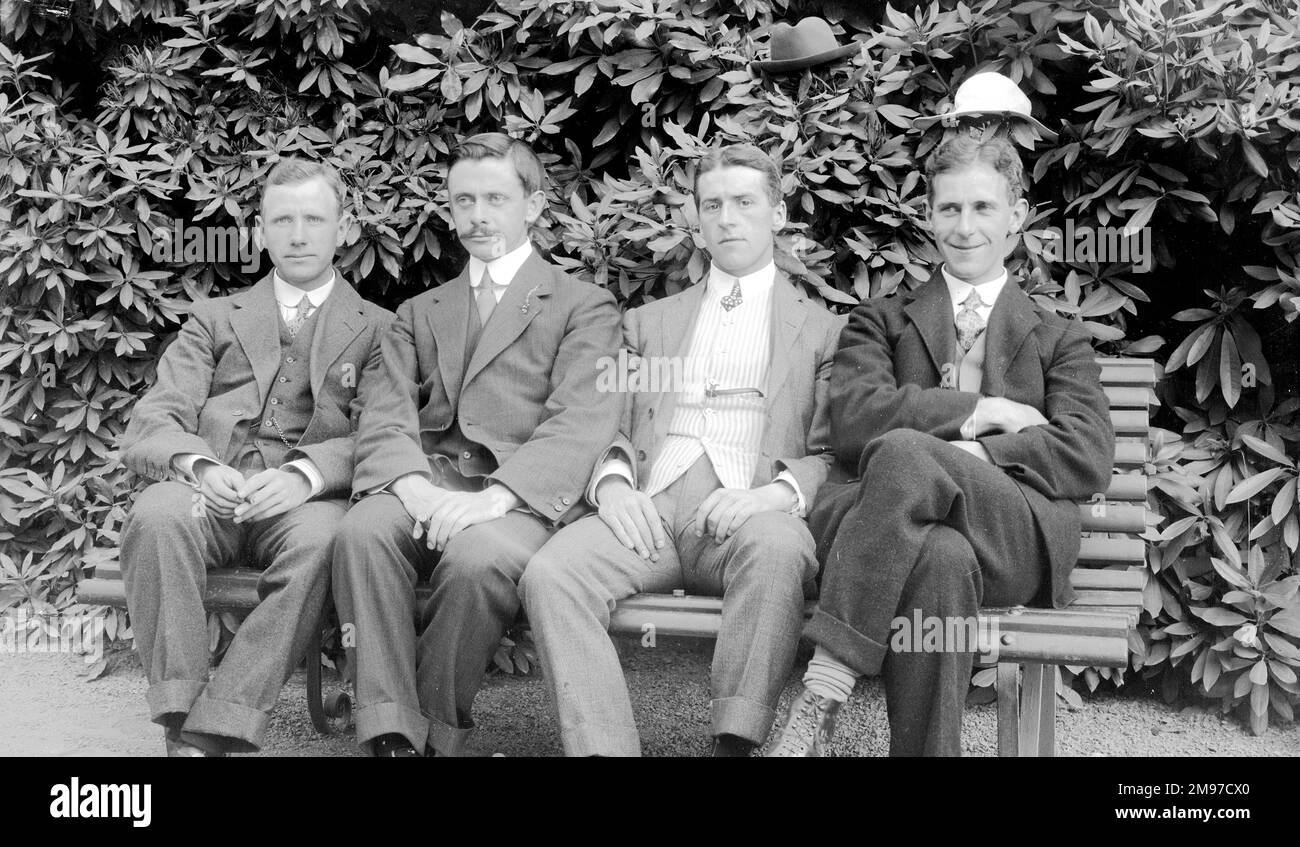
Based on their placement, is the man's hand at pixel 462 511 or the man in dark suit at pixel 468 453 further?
the man's hand at pixel 462 511

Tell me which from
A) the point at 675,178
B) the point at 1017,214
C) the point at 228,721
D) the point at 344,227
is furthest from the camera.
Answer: the point at 344,227

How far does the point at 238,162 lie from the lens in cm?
488

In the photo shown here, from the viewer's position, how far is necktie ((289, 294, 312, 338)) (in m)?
3.99

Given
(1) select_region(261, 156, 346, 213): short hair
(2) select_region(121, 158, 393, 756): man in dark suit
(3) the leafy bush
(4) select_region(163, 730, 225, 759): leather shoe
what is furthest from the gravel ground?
(1) select_region(261, 156, 346, 213): short hair

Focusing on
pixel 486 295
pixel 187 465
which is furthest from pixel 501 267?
pixel 187 465

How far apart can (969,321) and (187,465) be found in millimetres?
2367

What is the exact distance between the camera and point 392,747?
324 centimetres

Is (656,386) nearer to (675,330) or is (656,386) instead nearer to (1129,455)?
(675,330)

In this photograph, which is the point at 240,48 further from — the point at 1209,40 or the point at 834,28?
the point at 1209,40

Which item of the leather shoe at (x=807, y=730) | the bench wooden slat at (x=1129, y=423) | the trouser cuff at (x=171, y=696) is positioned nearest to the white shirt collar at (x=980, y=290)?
the bench wooden slat at (x=1129, y=423)

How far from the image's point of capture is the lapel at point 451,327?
12.4 feet

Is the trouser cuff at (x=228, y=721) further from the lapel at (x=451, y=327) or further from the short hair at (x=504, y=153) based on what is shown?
the short hair at (x=504, y=153)

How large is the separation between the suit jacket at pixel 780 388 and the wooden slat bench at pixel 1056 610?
51 centimetres
